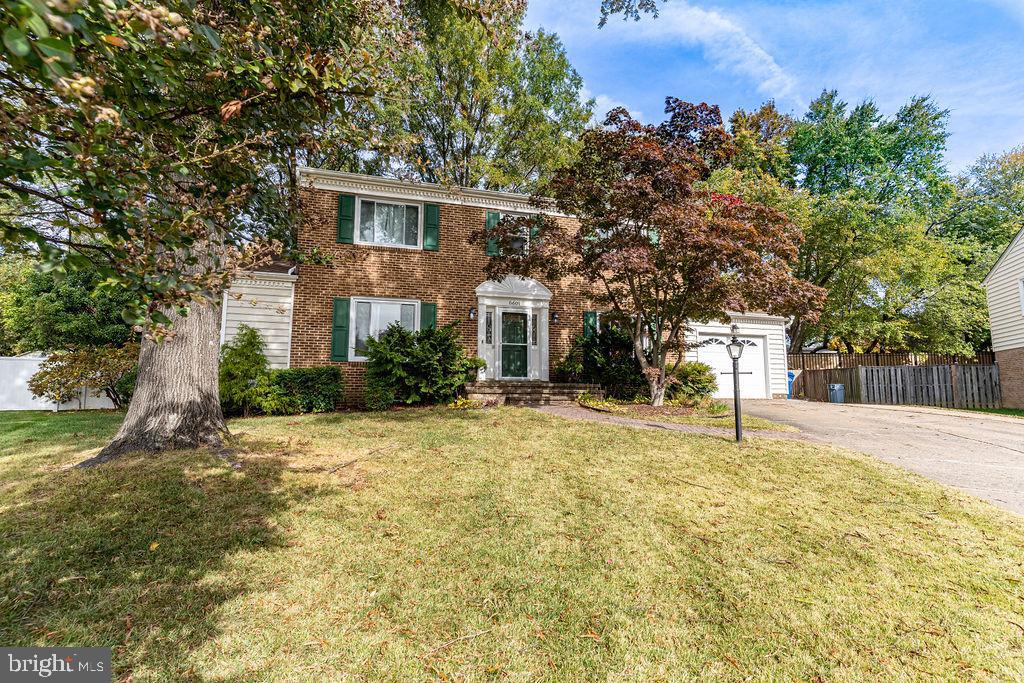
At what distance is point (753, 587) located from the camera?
3.10m

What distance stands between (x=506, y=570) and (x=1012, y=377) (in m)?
18.9

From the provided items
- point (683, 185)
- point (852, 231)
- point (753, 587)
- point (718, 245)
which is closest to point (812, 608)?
point (753, 587)

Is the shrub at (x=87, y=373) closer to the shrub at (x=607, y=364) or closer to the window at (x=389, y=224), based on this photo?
the window at (x=389, y=224)

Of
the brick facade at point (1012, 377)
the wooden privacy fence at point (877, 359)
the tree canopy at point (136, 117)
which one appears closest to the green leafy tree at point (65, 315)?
the tree canopy at point (136, 117)

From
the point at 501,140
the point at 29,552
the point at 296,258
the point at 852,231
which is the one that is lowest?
the point at 29,552

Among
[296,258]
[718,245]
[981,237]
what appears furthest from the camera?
[981,237]

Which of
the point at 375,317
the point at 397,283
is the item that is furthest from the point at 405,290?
the point at 375,317

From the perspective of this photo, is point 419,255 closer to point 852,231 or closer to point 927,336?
point 852,231

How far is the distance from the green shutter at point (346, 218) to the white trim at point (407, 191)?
205mm

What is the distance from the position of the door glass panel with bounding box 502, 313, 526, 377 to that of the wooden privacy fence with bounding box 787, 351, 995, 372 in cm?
1399

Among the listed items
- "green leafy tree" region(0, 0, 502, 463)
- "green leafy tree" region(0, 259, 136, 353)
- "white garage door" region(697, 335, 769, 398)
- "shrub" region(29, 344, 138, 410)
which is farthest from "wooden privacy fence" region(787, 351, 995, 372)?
"green leafy tree" region(0, 259, 136, 353)

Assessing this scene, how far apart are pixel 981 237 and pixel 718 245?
2528 centimetres

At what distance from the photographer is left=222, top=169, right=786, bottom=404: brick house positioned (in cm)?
1100

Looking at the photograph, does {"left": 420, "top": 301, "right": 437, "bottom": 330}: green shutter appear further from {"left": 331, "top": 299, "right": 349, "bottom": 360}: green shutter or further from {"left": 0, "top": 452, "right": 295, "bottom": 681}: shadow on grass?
{"left": 0, "top": 452, "right": 295, "bottom": 681}: shadow on grass
